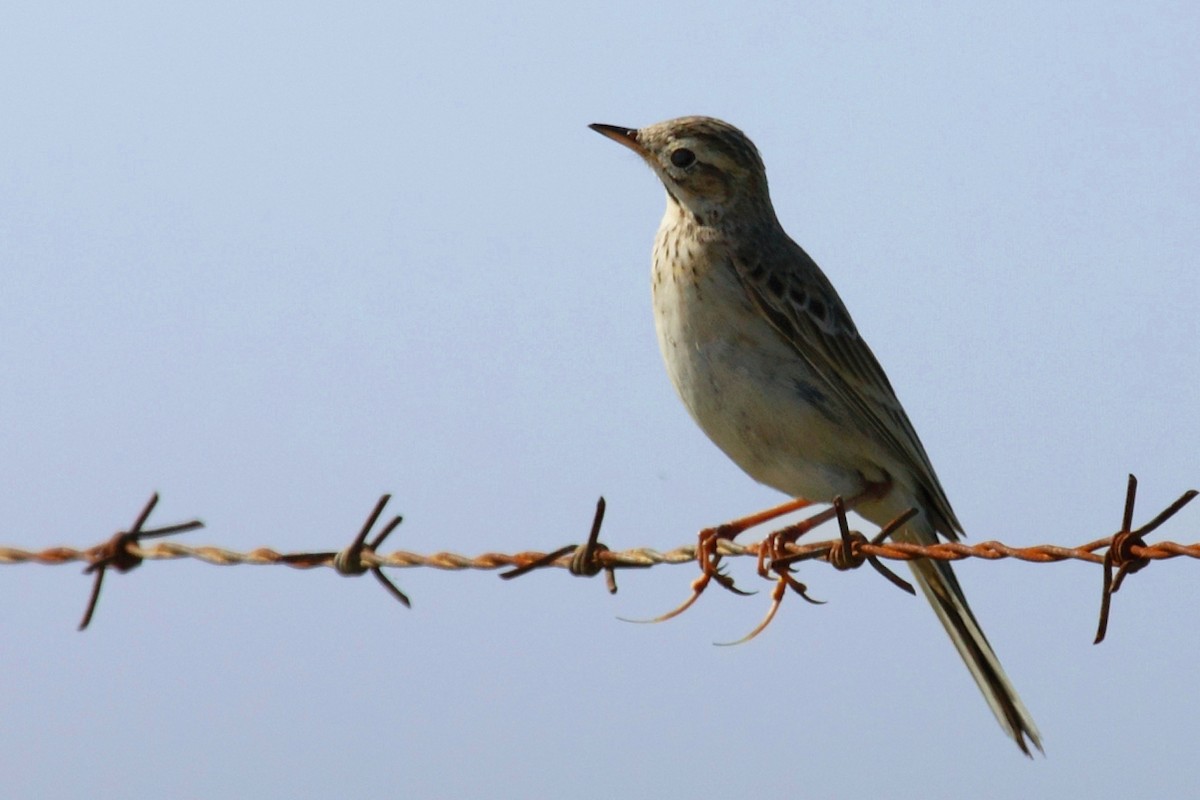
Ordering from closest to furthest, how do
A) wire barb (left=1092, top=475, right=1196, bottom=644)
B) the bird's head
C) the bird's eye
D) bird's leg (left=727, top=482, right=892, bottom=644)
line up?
wire barb (left=1092, top=475, right=1196, bottom=644), bird's leg (left=727, top=482, right=892, bottom=644), the bird's head, the bird's eye

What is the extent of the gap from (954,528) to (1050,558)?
318 centimetres

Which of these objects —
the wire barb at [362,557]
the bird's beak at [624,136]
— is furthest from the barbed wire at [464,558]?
the bird's beak at [624,136]

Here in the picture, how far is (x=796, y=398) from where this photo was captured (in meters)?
7.24

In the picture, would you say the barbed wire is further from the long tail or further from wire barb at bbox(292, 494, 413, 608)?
the long tail

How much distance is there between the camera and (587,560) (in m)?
5.23

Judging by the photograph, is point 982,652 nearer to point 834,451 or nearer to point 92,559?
point 834,451

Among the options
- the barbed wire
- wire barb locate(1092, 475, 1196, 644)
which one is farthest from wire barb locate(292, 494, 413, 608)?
wire barb locate(1092, 475, 1196, 644)

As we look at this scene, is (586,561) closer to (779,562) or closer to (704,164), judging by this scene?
(779,562)

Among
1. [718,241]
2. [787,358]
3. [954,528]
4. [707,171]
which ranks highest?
[707,171]

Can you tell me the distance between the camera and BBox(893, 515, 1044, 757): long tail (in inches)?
270

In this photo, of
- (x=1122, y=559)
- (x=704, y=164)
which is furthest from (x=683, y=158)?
(x=1122, y=559)

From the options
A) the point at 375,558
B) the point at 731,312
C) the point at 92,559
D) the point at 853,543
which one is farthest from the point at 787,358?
the point at 92,559

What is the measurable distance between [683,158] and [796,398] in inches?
70.8

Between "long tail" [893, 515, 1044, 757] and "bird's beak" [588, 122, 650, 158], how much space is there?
2555mm
